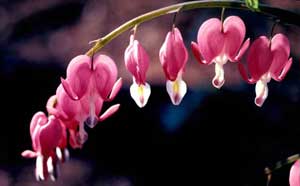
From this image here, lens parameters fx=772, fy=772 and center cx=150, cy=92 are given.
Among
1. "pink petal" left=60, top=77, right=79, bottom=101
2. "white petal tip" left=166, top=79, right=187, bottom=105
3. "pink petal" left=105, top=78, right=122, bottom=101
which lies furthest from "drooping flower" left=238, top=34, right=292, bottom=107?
"pink petal" left=60, top=77, right=79, bottom=101

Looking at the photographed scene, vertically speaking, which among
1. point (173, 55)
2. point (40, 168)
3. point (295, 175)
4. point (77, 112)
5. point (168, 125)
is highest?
point (173, 55)

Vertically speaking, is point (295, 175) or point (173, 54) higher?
point (173, 54)

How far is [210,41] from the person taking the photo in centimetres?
188

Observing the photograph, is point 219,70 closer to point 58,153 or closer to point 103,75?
point 103,75

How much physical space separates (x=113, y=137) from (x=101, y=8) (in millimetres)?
997

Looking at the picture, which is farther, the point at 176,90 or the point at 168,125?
the point at 168,125

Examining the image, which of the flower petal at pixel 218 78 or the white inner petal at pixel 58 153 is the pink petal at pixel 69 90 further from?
→ the flower petal at pixel 218 78

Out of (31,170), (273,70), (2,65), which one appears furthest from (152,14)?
(2,65)

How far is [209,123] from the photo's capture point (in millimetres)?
4223

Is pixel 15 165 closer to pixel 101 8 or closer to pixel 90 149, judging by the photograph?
pixel 90 149

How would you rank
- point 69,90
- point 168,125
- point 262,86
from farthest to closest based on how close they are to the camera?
point 168,125, point 262,86, point 69,90

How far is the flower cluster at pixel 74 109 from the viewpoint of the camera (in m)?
1.82

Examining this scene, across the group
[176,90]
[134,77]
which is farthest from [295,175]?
[134,77]

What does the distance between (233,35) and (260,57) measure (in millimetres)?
84
